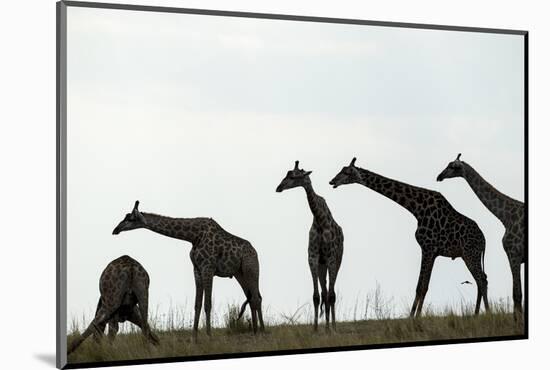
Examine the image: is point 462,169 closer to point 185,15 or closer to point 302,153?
point 302,153

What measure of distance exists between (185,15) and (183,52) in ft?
0.81

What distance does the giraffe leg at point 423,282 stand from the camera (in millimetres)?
9039

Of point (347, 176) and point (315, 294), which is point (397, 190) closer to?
point (347, 176)

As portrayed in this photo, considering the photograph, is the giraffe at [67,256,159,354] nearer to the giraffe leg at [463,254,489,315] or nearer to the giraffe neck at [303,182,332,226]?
the giraffe neck at [303,182,332,226]

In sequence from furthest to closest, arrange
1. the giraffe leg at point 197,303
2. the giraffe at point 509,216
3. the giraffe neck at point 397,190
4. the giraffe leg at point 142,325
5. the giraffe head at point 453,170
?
the giraffe at point 509,216
the giraffe head at point 453,170
the giraffe neck at point 397,190
the giraffe leg at point 197,303
the giraffe leg at point 142,325

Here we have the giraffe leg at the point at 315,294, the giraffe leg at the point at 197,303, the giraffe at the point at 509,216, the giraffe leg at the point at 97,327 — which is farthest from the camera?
the giraffe at the point at 509,216

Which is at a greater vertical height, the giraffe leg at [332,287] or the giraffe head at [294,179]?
the giraffe head at [294,179]

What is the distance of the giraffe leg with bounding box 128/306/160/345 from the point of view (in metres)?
8.21

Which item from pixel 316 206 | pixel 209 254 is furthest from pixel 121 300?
pixel 316 206

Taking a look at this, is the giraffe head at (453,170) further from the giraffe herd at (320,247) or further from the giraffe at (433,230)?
the giraffe at (433,230)

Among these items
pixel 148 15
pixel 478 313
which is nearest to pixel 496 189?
pixel 478 313

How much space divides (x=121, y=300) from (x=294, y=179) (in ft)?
4.82

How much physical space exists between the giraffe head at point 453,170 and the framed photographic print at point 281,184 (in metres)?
0.02

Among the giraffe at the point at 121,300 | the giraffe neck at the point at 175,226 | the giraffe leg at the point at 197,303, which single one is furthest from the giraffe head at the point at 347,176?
the giraffe at the point at 121,300
